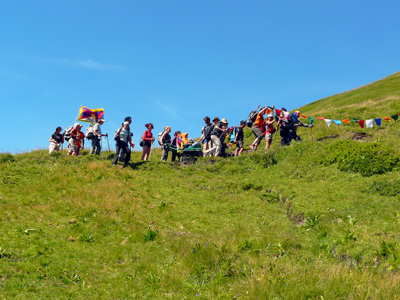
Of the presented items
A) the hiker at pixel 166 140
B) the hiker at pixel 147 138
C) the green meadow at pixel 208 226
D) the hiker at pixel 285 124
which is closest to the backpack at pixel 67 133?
the green meadow at pixel 208 226

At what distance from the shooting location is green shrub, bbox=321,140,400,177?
15.8 m

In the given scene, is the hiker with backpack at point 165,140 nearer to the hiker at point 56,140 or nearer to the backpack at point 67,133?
the backpack at point 67,133

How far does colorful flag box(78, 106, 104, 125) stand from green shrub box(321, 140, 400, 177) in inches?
436

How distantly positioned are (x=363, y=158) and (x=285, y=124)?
19.2 feet

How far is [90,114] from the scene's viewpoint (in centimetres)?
2083

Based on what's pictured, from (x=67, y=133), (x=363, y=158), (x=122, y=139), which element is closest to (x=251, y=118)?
(x=363, y=158)

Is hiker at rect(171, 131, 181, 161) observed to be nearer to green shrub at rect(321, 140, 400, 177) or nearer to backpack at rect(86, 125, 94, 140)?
backpack at rect(86, 125, 94, 140)

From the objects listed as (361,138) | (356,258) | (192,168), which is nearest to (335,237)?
(356,258)

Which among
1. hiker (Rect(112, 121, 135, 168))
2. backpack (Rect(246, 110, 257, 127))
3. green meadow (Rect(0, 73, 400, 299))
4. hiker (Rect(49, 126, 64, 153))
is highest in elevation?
backpack (Rect(246, 110, 257, 127))

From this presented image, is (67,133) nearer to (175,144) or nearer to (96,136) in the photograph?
(96,136)

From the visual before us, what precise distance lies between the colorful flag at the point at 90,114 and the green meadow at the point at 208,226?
2.07 meters

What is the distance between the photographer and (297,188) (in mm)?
15445

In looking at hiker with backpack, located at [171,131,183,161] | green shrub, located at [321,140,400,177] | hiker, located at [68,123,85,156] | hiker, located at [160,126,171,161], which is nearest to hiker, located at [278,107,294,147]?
green shrub, located at [321,140,400,177]

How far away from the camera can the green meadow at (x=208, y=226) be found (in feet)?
28.0
